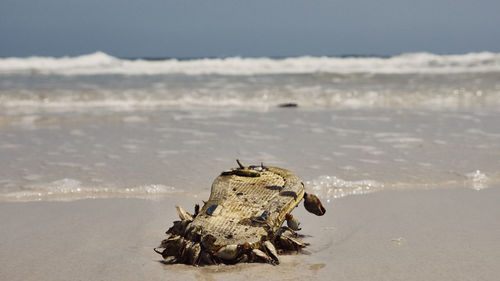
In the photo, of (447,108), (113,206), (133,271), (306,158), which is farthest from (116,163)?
(447,108)

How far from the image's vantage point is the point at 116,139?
233 inches

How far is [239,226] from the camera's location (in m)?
2.32

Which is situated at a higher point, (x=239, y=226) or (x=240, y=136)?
(x=239, y=226)

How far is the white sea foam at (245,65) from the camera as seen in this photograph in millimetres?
18844

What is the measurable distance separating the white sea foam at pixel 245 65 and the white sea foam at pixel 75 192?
13.9m

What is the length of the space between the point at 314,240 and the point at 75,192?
188cm

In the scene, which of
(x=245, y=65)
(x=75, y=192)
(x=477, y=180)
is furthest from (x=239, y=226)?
(x=245, y=65)

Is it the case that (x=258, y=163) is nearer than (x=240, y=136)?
Yes

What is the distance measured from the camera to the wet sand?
7.55ft

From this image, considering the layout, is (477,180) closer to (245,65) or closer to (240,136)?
(240,136)

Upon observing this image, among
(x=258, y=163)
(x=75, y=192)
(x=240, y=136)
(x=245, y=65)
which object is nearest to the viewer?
(x=75, y=192)

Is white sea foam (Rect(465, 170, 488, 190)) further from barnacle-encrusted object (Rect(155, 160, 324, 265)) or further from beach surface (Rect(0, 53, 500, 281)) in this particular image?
barnacle-encrusted object (Rect(155, 160, 324, 265))

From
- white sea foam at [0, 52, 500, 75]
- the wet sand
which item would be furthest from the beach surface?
white sea foam at [0, 52, 500, 75]

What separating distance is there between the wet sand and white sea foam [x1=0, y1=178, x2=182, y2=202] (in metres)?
0.13
